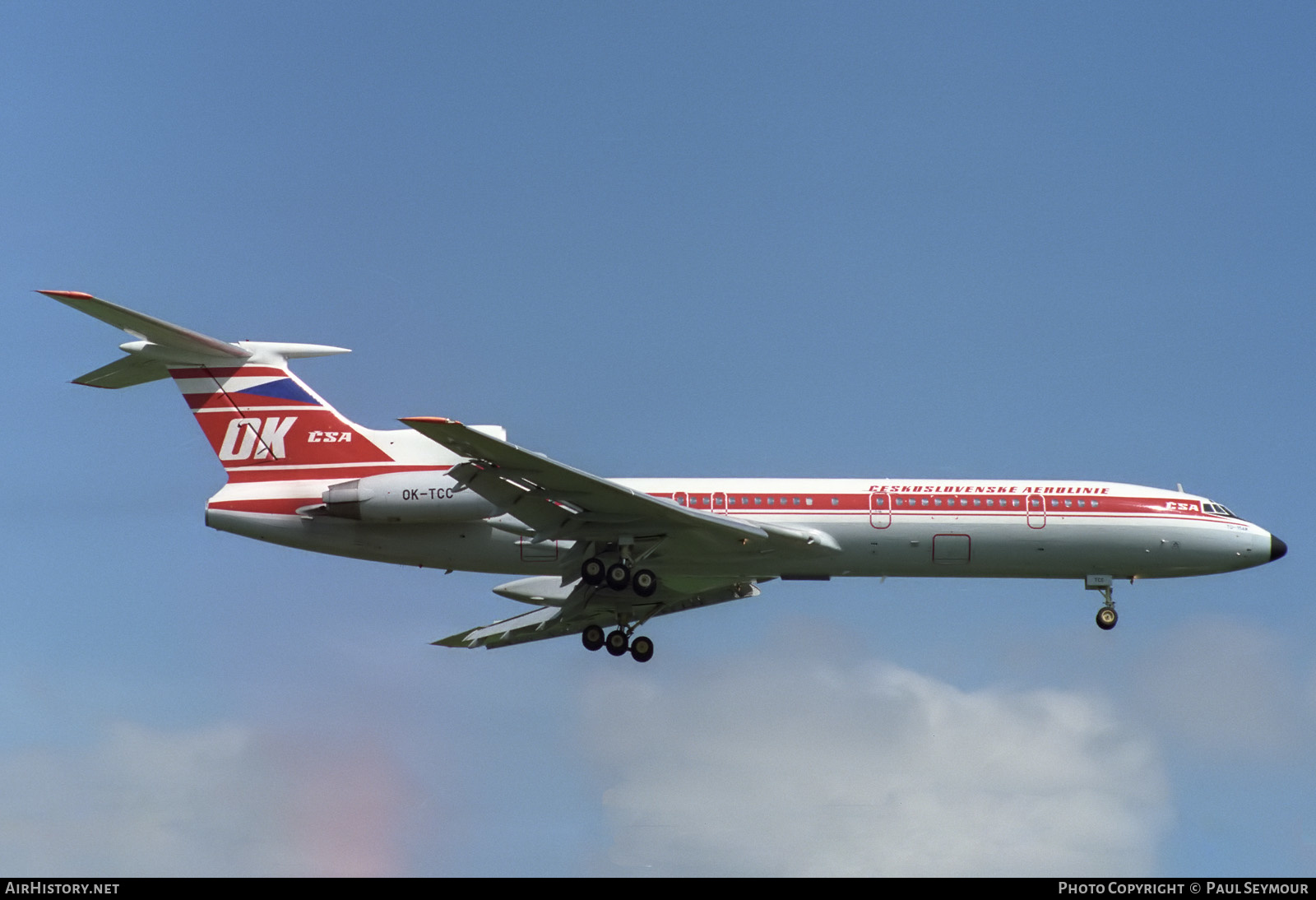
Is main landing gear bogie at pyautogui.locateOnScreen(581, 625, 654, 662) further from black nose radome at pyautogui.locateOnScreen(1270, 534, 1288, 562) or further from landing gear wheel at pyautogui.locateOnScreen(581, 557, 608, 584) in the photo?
black nose radome at pyautogui.locateOnScreen(1270, 534, 1288, 562)

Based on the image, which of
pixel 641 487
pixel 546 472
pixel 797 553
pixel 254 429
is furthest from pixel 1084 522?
pixel 254 429

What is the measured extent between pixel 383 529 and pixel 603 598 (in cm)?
530

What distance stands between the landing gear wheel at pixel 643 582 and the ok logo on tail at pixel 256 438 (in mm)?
7742

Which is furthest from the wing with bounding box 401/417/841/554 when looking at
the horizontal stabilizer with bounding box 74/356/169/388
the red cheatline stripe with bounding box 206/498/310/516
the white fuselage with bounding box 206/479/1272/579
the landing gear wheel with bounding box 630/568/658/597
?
the horizontal stabilizer with bounding box 74/356/169/388

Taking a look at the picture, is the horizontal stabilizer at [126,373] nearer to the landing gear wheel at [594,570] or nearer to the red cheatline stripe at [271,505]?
the red cheatline stripe at [271,505]

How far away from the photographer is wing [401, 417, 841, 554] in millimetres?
28266

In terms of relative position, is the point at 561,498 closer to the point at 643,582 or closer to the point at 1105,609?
the point at 643,582

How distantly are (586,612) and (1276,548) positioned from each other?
1514 centimetres

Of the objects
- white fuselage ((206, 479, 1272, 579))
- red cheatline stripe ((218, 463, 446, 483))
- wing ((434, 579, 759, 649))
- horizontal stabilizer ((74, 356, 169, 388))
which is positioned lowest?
wing ((434, 579, 759, 649))

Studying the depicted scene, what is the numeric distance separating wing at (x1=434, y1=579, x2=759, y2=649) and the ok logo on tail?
22.4ft

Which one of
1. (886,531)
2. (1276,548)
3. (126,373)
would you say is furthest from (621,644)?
(1276,548)

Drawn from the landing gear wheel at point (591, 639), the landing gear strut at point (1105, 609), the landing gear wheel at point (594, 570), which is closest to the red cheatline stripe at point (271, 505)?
the landing gear wheel at point (594, 570)

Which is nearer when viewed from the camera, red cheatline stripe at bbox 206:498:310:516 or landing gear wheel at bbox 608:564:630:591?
landing gear wheel at bbox 608:564:630:591
